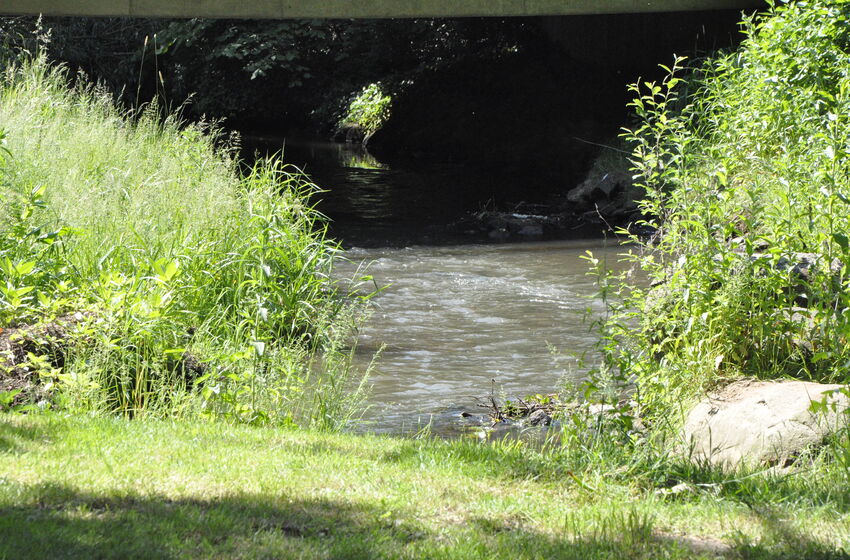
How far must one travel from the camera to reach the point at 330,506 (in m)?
3.85

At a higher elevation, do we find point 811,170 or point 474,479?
point 811,170

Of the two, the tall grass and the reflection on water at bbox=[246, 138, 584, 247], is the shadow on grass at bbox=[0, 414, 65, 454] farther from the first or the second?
the reflection on water at bbox=[246, 138, 584, 247]

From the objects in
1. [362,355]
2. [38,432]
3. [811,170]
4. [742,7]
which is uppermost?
[742,7]

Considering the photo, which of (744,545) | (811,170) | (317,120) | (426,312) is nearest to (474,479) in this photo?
(744,545)

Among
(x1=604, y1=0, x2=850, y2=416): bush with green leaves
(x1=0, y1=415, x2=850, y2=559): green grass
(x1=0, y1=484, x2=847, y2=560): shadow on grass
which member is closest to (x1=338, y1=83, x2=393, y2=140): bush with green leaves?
(x1=604, y1=0, x2=850, y2=416): bush with green leaves

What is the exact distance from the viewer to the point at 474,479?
14.5 ft

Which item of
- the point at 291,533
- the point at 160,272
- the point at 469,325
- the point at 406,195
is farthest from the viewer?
the point at 406,195

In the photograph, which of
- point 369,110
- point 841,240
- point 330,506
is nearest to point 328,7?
point 841,240

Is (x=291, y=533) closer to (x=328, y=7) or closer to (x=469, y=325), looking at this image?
(x=469, y=325)

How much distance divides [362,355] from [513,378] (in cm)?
138

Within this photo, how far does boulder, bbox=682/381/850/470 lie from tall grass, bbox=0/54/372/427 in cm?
208

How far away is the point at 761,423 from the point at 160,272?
11.8 ft

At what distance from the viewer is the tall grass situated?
19.4ft

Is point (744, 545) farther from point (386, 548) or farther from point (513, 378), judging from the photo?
point (513, 378)
